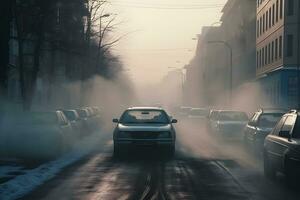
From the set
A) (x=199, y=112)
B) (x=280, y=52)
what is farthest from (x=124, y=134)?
(x=280, y=52)

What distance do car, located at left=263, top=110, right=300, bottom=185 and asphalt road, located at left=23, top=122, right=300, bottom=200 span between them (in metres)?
0.31

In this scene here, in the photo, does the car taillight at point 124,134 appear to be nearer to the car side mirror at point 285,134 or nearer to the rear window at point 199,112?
the car side mirror at point 285,134

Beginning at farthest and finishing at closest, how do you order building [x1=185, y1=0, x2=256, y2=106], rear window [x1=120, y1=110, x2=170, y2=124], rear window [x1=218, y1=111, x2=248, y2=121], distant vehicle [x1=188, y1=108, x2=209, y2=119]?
1. building [x1=185, y1=0, x2=256, y2=106]
2. distant vehicle [x1=188, y1=108, x2=209, y2=119]
3. rear window [x1=218, y1=111, x2=248, y2=121]
4. rear window [x1=120, y1=110, x2=170, y2=124]

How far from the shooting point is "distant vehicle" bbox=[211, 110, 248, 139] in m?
29.7

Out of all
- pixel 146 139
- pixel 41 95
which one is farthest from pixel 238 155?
pixel 41 95

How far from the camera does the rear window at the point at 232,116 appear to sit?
30.9 m

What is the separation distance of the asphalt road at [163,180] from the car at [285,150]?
311 mm

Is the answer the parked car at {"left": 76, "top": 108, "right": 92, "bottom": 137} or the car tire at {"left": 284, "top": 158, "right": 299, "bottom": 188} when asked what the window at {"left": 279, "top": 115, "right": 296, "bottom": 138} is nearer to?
the car tire at {"left": 284, "top": 158, "right": 299, "bottom": 188}

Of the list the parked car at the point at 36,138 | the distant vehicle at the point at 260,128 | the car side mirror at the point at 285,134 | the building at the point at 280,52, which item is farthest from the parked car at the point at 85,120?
the car side mirror at the point at 285,134

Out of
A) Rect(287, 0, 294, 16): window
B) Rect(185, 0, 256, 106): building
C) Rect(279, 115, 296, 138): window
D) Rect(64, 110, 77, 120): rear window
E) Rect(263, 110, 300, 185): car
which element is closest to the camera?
Rect(263, 110, 300, 185): car

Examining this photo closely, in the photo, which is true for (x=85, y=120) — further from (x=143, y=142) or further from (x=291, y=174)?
(x=291, y=174)

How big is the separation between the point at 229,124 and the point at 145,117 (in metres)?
10.1

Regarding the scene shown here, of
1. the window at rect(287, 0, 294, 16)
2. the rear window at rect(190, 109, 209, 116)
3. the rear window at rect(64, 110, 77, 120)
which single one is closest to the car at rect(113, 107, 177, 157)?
the rear window at rect(64, 110, 77, 120)

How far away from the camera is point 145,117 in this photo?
68.3 ft
